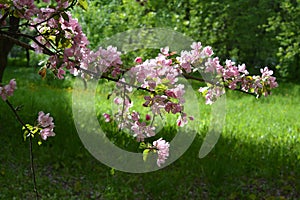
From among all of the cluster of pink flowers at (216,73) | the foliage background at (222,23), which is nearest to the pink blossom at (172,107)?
the cluster of pink flowers at (216,73)

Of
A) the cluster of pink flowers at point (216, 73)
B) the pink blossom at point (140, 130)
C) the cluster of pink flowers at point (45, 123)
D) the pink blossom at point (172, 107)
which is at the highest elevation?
the cluster of pink flowers at point (216, 73)

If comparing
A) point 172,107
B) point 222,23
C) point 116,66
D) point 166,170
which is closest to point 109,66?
point 116,66

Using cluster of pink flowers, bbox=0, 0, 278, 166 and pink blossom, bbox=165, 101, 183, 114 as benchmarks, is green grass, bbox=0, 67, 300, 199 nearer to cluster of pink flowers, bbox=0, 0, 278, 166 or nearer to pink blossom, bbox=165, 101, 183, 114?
cluster of pink flowers, bbox=0, 0, 278, 166

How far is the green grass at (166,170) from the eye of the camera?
14.1 feet

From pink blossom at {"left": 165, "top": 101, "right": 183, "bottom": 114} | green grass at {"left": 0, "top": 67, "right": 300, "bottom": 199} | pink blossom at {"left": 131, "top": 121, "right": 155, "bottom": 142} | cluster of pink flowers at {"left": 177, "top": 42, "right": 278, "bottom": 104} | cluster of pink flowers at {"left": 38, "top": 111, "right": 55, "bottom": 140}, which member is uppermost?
cluster of pink flowers at {"left": 177, "top": 42, "right": 278, "bottom": 104}

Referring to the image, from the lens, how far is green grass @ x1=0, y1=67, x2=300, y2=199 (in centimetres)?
431

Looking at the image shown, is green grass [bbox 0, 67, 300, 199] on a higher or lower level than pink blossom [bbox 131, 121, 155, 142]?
lower

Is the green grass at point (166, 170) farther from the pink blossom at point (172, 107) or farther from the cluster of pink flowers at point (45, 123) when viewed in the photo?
the pink blossom at point (172, 107)

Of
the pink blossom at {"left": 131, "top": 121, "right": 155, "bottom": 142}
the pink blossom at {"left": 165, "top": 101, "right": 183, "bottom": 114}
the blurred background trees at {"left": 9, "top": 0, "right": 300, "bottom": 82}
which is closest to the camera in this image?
the pink blossom at {"left": 165, "top": 101, "right": 183, "bottom": 114}

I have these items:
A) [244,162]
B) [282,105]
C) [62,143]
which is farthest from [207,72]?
[282,105]

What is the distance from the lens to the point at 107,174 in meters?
4.70

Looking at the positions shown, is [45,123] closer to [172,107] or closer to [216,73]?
[172,107]

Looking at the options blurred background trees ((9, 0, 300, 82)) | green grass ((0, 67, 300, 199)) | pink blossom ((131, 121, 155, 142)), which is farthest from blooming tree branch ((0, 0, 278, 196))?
blurred background trees ((9, 0, 300, 82))

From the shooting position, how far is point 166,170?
15.7ft
